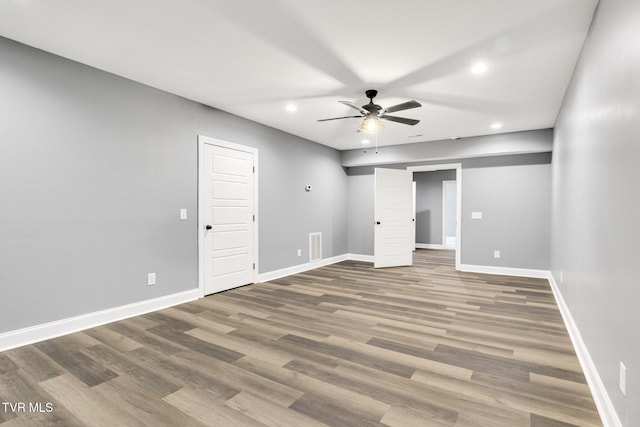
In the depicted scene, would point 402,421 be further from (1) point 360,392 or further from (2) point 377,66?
(2) point 377,66

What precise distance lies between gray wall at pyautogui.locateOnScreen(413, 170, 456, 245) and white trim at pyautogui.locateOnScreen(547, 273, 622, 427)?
6.63 meters

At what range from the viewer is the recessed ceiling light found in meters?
3.10

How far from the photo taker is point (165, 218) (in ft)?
12.8

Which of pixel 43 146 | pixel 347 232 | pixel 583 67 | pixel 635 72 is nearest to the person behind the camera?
pixel 635 72

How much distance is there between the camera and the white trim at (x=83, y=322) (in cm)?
273

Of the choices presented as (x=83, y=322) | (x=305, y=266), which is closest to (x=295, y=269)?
(x=305, y=266)

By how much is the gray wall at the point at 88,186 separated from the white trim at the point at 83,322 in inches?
2.5

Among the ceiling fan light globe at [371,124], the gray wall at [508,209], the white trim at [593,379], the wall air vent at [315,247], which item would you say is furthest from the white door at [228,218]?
the gray wall at [508,209]

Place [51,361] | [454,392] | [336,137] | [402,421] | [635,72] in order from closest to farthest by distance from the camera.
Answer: [635,72] < [402,421] < [454,392] < [51,361] < [336,137]

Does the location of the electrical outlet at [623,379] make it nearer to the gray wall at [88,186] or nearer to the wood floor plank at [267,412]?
the wood floor plank at [267,412]

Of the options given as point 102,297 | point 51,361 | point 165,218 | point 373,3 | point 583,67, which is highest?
point 373,3

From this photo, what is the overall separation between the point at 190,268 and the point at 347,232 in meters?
4.35

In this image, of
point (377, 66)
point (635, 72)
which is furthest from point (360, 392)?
point (377, 66)

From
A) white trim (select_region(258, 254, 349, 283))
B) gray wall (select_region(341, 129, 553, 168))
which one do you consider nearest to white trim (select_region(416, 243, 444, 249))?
white trim (select_region(258, 254, 349, 283))
